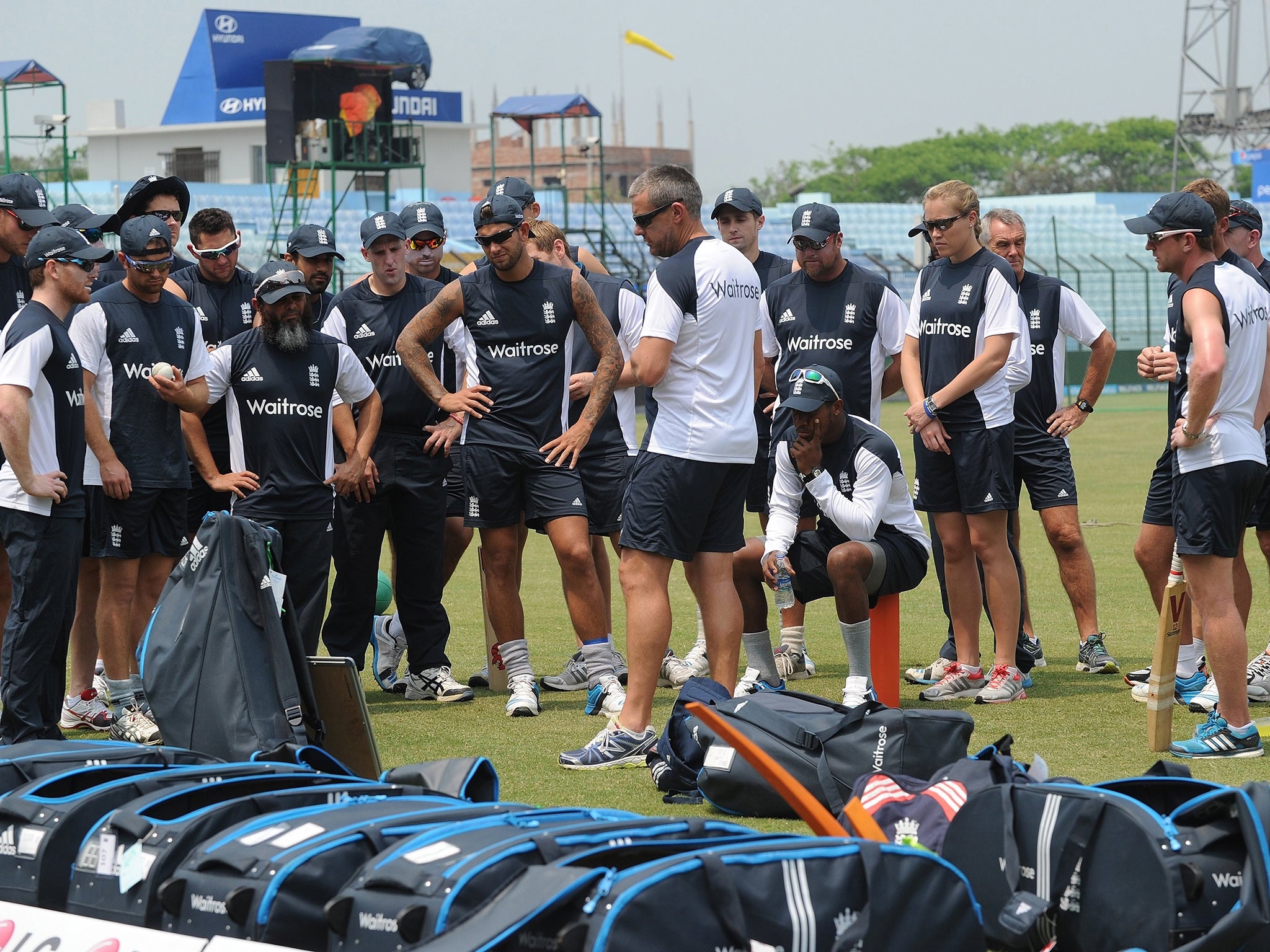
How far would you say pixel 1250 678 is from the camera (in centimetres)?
711

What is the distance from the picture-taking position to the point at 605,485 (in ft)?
25.1

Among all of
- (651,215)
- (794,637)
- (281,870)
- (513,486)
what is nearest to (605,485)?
(513,486)

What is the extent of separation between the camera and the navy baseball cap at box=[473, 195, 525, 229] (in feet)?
21.3

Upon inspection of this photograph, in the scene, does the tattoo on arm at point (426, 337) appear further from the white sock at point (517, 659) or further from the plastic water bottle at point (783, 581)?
the plastic water bottle at point (783, 581)

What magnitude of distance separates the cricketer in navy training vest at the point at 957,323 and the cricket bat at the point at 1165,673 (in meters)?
1.60

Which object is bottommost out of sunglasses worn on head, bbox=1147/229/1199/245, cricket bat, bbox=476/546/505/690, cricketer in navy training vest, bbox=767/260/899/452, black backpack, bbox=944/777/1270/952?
cricket bat, bbox=476/546/505/690

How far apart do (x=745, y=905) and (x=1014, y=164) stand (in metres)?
95.8

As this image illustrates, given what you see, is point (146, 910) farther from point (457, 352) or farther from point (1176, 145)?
point (1176, 145)

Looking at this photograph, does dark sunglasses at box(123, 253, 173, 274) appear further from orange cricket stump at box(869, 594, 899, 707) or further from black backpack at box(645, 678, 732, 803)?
orange cricket stump at box(869, 594, 899, 707)

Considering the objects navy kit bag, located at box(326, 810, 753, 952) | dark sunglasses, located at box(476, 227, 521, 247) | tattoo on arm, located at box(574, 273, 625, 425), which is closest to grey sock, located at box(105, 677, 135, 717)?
tattoo on arm, located at box(574, 273, 625, 425)

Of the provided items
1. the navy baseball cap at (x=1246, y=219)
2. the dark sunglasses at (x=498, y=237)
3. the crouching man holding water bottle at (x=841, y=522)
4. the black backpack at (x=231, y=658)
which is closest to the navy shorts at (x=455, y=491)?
the dark sunglasses at (x=498, y=237)

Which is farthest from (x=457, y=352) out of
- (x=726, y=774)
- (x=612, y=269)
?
(x=612, y=269)

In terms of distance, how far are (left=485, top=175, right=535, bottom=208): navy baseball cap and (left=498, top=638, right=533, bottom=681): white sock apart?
199 centimetres

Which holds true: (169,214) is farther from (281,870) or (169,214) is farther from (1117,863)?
(1117,863)
